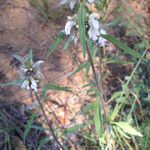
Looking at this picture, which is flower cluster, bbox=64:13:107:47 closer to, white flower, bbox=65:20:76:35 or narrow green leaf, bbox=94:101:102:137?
white flower, bbox=65:20:76:35

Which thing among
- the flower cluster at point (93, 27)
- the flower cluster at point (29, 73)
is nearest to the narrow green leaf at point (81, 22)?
the flower cluster at point (93, 27)

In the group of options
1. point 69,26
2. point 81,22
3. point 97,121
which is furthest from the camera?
point 97,121

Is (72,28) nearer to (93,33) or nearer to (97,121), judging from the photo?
(93,33)

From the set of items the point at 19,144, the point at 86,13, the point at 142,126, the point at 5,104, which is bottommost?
the point at 142,126

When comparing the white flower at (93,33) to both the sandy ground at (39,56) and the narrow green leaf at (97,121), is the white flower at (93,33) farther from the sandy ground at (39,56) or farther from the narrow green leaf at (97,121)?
→ the sandy ground at (39,56)

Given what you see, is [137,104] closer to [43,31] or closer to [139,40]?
[139,40]

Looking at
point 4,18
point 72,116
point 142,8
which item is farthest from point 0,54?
point 142,8

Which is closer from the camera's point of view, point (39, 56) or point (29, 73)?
point (29, 73)

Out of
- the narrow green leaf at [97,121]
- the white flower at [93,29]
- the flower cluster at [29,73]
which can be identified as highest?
the white flower at [93,29]

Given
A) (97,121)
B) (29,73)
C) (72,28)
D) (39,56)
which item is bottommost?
(97,121)

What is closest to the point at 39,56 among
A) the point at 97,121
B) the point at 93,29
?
the point at 97,121

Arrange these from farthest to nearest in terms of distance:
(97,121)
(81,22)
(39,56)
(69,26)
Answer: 1. (39,56)
2. (97,121)
3. (69,26)
4. (81,22)
